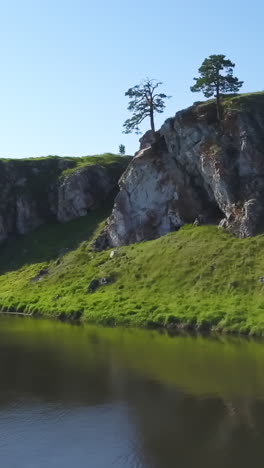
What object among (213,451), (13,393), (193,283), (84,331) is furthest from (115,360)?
(193,283)

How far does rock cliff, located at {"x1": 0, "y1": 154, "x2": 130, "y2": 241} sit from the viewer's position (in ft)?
333

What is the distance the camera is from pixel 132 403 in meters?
29.4

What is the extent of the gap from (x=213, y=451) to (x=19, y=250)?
253ft

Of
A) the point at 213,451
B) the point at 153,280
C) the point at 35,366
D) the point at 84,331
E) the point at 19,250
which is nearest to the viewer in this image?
the point at 213,451

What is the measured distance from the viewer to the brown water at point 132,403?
22.1m

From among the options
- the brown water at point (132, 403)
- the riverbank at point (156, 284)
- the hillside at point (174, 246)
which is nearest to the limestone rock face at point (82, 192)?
the hillside at point (174, 246)

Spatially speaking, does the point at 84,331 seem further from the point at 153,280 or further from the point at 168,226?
the point at 168,226

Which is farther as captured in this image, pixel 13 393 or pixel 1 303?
pixel 1 303

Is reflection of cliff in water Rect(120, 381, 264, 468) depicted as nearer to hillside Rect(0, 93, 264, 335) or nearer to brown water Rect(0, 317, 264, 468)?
brown water Rect(0, 317, 264, 468)

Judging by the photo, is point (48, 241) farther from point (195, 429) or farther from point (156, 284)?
point (195, 429)

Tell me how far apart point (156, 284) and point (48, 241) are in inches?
1467

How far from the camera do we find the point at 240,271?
5712cm

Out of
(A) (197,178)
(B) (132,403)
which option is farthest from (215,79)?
(B) (132,403)

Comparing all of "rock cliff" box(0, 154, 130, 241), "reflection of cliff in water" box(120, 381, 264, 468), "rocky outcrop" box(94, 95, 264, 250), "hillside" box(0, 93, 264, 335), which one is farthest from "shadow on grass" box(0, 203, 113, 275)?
"reflection of cliff in water" box(120, 381, 264, 468)
